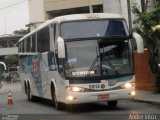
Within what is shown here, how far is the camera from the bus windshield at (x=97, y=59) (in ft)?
56.1

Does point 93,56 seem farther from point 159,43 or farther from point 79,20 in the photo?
point 159,43

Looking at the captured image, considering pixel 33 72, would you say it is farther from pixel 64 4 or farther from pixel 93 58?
pixel 64 4

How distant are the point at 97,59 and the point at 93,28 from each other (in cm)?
122

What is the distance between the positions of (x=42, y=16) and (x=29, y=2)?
2.87 meters

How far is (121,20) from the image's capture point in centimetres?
1809

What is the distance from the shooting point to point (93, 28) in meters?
17.8

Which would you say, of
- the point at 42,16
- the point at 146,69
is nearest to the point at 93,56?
the point at 146,69

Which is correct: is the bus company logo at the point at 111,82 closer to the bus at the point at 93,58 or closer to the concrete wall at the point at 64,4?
the bus at the point at 93,58

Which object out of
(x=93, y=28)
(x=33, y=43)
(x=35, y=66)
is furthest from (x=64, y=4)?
(x=93, y=28)

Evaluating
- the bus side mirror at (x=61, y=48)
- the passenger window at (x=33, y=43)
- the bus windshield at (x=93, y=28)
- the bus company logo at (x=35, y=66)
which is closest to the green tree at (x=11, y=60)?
the bus company logo at (x=35, y=66)

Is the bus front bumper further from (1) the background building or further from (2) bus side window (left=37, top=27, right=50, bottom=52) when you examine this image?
(1) the background building

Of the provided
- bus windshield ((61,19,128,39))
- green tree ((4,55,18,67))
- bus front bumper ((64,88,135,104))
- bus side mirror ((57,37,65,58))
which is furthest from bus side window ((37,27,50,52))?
green tree ((4,55,18,67))

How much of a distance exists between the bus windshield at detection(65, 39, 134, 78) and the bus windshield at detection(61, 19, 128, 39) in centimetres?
27

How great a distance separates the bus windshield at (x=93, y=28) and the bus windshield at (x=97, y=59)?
0.27 meters
